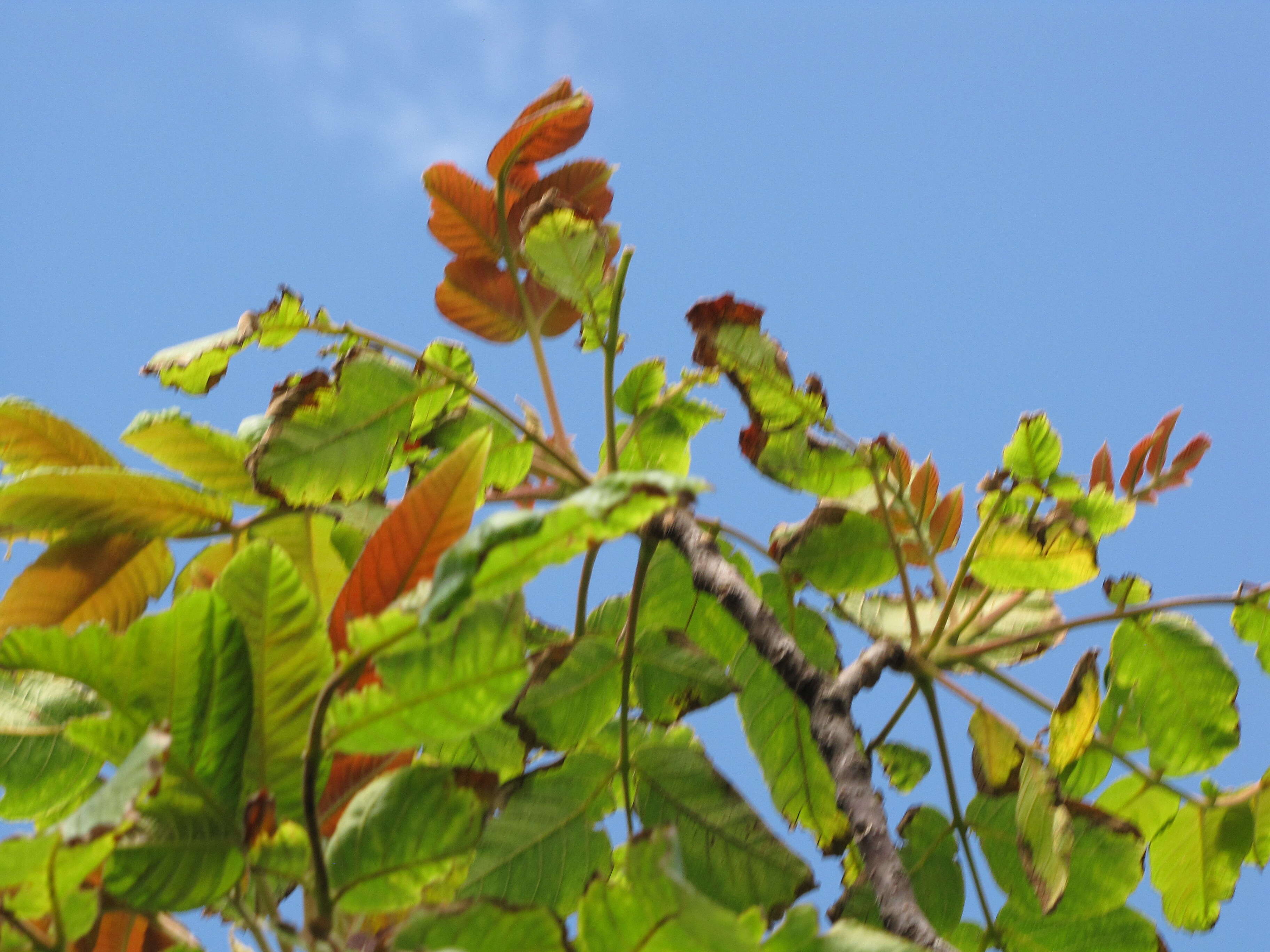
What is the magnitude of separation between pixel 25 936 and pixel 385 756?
17 centimetres

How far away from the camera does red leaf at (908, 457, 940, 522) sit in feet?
2.70

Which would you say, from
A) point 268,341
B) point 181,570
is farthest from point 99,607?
point 268,341

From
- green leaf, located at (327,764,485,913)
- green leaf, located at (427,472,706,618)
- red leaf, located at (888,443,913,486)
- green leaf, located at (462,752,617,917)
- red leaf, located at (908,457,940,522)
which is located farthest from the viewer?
red leaf, located at (908,457,940,522)

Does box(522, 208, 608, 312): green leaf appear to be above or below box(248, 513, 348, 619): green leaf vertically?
above

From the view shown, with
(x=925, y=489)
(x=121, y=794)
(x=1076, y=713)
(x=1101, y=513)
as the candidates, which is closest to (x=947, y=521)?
(x=925, y=489)

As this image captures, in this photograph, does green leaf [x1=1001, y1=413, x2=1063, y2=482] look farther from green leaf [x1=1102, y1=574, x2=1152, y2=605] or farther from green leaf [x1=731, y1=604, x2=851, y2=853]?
green leaf [x1=731, y1=604, x2=851, y2=853]

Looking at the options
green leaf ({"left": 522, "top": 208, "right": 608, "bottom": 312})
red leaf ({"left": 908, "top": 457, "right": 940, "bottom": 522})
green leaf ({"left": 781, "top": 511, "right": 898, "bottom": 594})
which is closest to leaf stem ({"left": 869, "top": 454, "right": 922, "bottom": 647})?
green leaf ({"left": 781, "top": 511, "right": 898, "bottom": 594})

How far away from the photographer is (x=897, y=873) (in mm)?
493

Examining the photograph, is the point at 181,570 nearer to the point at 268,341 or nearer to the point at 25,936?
the point at 268,341

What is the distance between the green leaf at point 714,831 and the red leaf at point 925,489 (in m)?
0.33

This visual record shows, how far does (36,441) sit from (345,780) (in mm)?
366

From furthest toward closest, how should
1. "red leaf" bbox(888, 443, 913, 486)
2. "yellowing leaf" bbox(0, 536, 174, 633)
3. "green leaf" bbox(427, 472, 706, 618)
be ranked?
"red leaf" bbox(888, 443, 913, 486), "yellowing leaf" bbox(0, 536, 174, 633), "green leaf" bbox(427, 472, 706, 618)

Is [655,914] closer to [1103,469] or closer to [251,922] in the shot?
[251,922]

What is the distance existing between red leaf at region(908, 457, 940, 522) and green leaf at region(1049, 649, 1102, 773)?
0.70 ft
